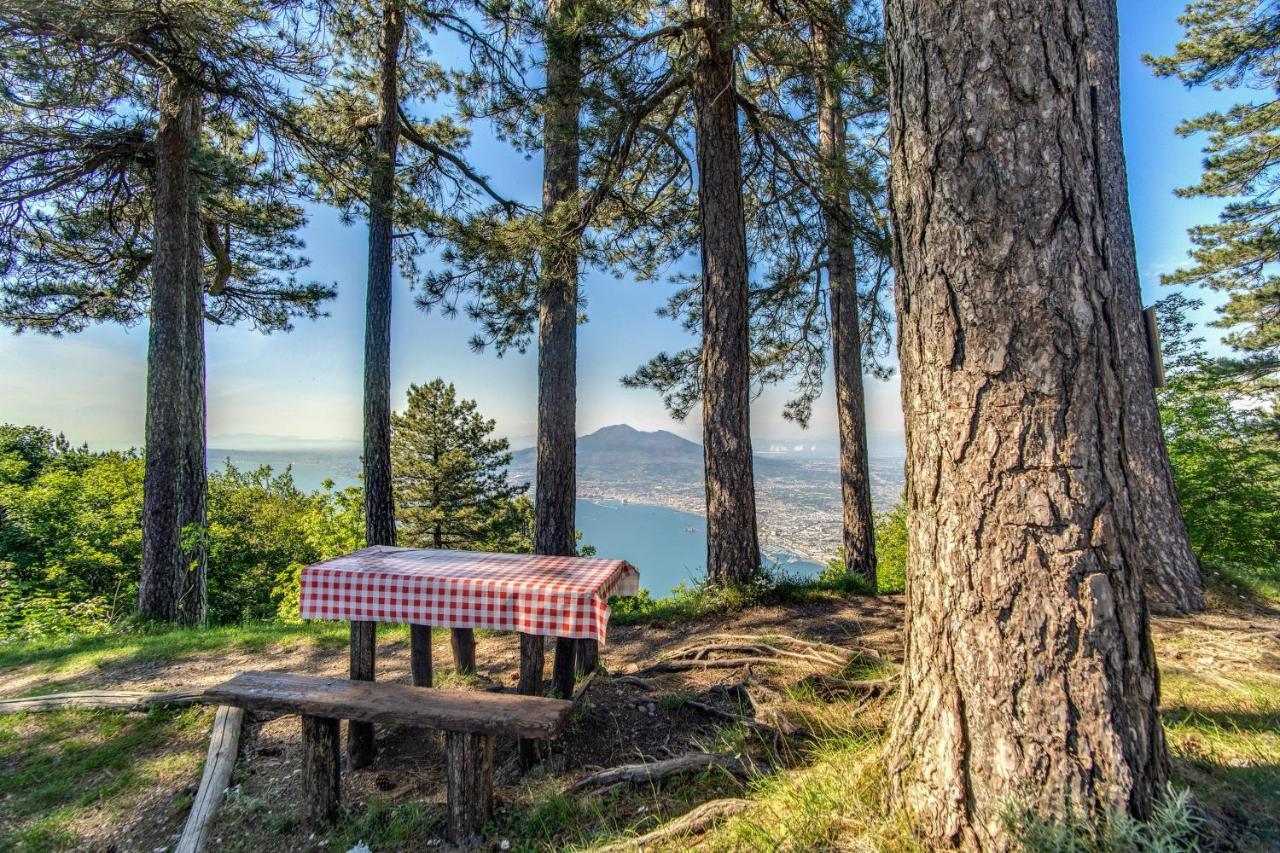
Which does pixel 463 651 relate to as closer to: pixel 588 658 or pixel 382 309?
pixel 588 658

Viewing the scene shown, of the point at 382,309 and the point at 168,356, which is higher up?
the point at 382,309

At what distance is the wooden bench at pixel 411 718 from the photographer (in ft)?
7.54

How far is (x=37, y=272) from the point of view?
789 centimetres

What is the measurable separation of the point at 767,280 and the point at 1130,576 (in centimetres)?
740

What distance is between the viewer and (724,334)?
5.51m

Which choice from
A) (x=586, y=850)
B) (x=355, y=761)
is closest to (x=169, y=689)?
(x=355, y=761)

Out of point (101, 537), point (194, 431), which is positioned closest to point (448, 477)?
point (101, 537)

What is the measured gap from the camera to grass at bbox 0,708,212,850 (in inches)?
105

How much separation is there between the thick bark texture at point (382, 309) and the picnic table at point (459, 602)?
13.4 ft

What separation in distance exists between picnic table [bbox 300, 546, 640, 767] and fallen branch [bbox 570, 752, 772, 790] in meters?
0.57

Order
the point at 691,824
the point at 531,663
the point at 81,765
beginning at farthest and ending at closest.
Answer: the point at 81,765, the point at 531,663, the point at 691,824

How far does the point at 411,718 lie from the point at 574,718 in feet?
3.11

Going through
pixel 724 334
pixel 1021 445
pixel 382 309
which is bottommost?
pixel 1021 445

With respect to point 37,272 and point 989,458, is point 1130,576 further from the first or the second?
point 37,272
